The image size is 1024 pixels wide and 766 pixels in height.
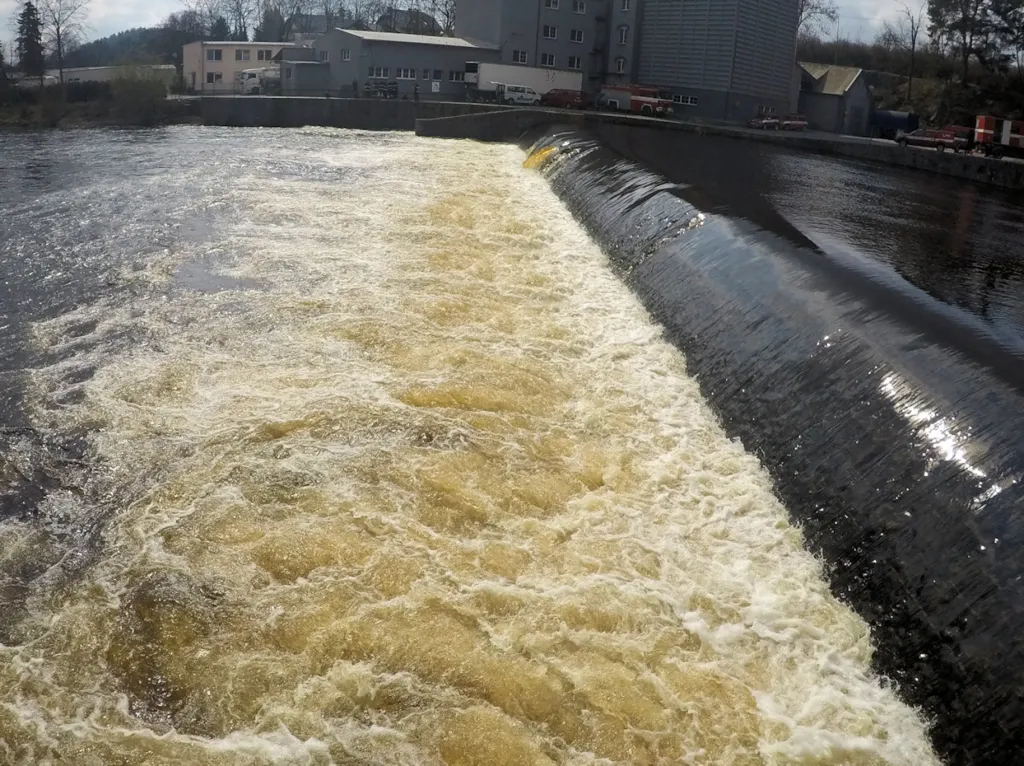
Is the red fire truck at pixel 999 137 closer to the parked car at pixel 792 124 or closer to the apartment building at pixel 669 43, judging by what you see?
the parked car at pixel 792 124

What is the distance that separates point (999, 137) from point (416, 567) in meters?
29.8

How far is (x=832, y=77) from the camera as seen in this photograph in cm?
4406

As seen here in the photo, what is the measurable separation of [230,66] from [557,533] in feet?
193

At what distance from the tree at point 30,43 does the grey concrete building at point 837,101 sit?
40.2 meters

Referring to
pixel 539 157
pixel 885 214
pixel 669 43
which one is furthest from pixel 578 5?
pixel 885 214

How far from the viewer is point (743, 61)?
41.2 m

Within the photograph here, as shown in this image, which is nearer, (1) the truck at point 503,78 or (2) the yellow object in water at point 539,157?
(2) the yellow object in water at point 539,157

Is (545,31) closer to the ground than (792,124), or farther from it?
farther from it

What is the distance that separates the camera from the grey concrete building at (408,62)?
43.1 meters

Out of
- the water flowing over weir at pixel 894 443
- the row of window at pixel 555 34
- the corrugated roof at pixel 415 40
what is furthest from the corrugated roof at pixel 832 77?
the water flowing over weir at pixel 894 443

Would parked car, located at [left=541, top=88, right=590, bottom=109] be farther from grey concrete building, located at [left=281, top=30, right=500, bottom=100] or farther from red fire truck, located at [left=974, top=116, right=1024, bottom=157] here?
red fire truck, located at [left=974, top=116, right=1024, bottom=157]

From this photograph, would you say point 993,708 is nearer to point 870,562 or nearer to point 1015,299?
point 870,562

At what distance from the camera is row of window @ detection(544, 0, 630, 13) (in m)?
45.8

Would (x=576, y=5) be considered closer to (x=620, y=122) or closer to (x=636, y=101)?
(x=636, y=101)
